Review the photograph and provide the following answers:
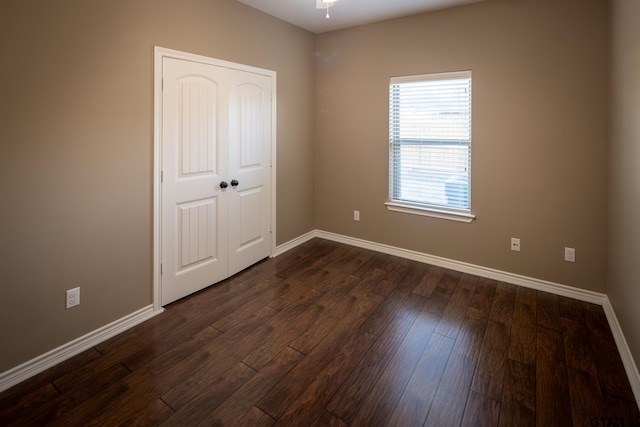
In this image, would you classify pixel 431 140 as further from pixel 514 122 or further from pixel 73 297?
pixel 73 297

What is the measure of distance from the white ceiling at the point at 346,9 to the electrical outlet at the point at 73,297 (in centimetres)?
283

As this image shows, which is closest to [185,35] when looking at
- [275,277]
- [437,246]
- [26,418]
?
[275,277]

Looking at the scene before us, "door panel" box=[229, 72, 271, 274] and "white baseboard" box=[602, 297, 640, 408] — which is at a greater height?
"door panel" box=[229, 72, 271, 274]

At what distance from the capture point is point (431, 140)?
11.7 ft

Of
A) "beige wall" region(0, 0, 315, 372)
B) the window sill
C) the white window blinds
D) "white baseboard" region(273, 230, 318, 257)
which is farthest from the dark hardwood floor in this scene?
the white window blinds

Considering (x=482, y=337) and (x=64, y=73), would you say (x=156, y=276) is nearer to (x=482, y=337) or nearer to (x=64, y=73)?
(x=64, y=73)

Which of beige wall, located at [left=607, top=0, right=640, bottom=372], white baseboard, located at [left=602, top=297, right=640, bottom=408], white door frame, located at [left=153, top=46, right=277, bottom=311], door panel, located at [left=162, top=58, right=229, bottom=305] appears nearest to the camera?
white baseboard, located at [left=602, top=297, right=640, bottom=408]

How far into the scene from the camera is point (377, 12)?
3.46 metres

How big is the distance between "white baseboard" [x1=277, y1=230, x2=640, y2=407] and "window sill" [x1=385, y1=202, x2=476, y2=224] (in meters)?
0.46

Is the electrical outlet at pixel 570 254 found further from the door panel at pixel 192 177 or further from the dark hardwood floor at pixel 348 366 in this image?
the door panel at pixel 192 177

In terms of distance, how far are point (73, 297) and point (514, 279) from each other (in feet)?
12.0

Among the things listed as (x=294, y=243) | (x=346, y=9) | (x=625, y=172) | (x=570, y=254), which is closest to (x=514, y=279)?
(x=570, y=254)

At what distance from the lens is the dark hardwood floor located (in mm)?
1704

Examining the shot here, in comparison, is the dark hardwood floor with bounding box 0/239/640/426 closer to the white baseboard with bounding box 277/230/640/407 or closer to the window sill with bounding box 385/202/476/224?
the white baseboard with bounding box 277/230/640/407
